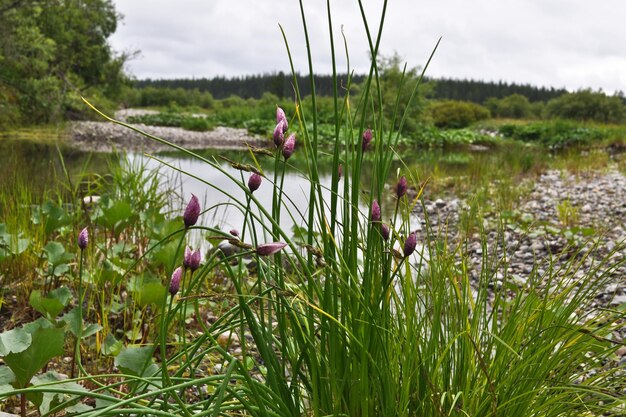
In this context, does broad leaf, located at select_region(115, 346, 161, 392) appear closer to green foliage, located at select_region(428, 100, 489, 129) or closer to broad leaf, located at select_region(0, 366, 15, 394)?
broad leaf, located at select_region(0, 366, 15, 394)

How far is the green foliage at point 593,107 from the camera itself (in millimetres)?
28375

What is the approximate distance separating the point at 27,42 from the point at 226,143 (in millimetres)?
6365

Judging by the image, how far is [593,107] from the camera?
28.8m

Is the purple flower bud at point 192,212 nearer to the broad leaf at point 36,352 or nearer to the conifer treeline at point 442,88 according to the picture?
the broad leaf at point 36,352

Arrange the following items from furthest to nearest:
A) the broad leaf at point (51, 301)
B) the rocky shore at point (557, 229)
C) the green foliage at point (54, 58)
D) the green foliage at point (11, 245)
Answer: the green foliage at point (54, 58) < the rocky shore at point (557, 229) < the green foliage at point (11, 245) < the broad leaf at point (51, 301)

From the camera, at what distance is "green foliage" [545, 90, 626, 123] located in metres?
28.4

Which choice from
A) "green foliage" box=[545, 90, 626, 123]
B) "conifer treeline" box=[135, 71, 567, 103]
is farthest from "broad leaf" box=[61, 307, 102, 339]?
"conifer treeline" box=[135, 71, 567, 103]

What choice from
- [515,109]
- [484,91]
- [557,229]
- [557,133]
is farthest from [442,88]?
[557,229]

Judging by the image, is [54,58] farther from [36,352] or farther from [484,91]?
[484,91]

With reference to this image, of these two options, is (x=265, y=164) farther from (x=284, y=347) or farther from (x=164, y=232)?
(x=284, y=347)

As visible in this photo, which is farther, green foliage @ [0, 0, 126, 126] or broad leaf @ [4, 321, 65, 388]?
green foliage @ [0, 0, 126, 126]

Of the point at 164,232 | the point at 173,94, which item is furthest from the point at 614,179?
the point at 173,94

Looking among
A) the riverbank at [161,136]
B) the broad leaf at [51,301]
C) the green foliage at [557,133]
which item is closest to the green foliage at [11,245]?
the broad leaf at [51,301]

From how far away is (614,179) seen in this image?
7.00m
